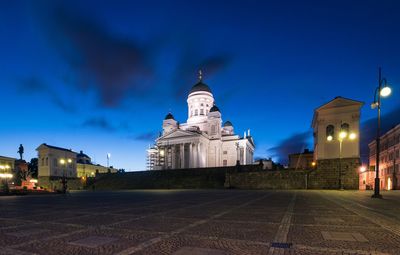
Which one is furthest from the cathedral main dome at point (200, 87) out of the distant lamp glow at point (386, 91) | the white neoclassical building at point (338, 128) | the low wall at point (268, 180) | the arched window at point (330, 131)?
the distant lamp glow at point (386, 91)

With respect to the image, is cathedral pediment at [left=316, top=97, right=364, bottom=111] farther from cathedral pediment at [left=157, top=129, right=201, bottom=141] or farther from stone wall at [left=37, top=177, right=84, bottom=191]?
stone wall at [left=37, top=177, right=84, bottom=191]

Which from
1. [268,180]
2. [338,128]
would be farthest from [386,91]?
[268,180]

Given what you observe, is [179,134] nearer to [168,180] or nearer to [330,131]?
[168,180]

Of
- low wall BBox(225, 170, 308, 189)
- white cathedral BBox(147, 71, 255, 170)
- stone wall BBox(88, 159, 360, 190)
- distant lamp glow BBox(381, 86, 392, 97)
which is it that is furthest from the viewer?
white cathedral BBox(147, 71, 255, 170)

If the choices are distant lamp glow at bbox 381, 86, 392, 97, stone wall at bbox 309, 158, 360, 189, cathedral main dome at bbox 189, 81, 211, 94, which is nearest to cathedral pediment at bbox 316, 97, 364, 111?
stone wall at bbox 309, 158, 360, 189

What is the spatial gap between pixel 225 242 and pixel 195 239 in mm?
630

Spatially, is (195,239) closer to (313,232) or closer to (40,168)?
(313,232)

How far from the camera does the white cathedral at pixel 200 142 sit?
242 ft

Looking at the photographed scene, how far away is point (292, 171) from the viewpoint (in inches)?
1597

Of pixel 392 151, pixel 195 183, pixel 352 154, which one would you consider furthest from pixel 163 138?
pixel 392 151

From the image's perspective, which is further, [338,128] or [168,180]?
[168,180]

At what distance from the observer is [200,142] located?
73000mm

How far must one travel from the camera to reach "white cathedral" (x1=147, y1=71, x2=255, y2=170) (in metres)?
73.9

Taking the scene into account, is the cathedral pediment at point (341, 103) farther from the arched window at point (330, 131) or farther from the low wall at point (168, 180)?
the low wall at point (168, 180)
